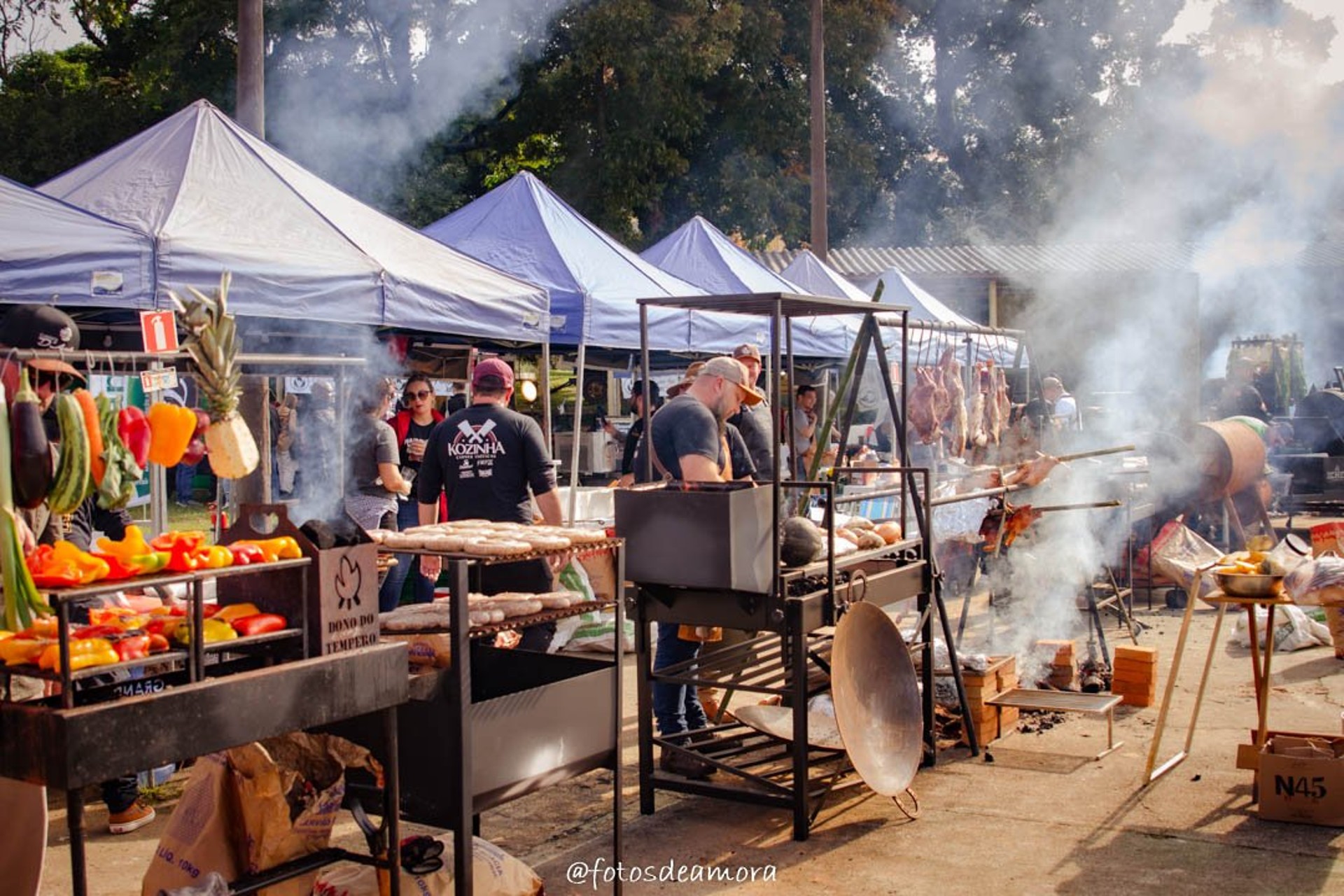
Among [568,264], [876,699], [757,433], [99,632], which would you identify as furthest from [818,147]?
[99,632]

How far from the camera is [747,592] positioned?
511cm

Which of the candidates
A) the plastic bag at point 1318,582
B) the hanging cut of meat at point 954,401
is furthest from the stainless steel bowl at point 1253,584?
the hanging cut of meat at point 954,401

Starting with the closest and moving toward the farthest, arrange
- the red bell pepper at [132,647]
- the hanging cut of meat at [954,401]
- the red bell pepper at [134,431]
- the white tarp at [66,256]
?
1. the red bell pepper at [132,647]
2. the red bell pepper at [134,431]
3. the white tarp at [66,256]
4. the hanging cut of meat at [954,401]

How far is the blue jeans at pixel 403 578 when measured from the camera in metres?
7.26

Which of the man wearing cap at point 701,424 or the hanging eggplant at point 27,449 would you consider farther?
the man wearing cap at point 701,424

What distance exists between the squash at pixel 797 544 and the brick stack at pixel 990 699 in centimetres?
161

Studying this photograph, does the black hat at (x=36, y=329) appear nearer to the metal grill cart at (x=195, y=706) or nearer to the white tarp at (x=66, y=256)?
the white tarp at (x=66, y=256)

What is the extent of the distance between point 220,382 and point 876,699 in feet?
10.7

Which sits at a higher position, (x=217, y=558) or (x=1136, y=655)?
(x=217, y=558)

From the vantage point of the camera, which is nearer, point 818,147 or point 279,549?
point 279,549

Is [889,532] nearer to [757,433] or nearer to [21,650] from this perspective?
[757,433]

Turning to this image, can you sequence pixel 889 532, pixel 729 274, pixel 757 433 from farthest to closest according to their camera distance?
pixel 729 274 → pixel 757 433 → pixel 889 532

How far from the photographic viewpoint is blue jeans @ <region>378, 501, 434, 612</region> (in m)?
7.26

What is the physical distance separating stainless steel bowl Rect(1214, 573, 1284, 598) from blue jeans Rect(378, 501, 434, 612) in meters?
4.05
